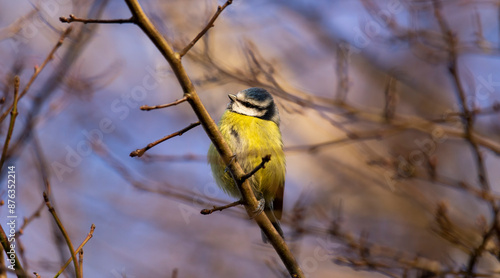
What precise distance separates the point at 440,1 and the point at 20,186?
6.48 m

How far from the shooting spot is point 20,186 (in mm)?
7305

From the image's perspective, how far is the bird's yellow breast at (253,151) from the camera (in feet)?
12.6

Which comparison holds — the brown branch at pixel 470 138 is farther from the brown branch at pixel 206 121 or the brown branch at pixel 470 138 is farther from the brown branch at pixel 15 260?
the brown branch at pixel 15 260

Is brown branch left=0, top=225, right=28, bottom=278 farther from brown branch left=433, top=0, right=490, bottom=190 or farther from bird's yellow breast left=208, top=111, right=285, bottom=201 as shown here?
brown branch left=433, top=0, right=490, bottom=190

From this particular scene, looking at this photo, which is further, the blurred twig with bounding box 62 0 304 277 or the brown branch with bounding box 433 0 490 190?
the brown branch with bounding box 433 0 490 190

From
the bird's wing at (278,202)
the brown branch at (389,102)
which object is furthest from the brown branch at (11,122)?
the brown branch at (389,102)

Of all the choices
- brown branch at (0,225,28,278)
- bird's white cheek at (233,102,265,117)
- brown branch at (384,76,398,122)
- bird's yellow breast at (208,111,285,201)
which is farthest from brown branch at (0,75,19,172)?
brown branch at (384,76,398,122)

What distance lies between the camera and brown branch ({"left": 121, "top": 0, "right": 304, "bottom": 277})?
214 cm

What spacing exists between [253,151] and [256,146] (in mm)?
63

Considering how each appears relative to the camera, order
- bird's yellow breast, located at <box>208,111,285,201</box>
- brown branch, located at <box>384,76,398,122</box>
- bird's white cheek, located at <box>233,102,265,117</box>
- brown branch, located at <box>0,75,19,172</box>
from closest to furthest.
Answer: brown branch, located at <box>0,75,19,172</box>, bird's yellow breast, located at <box>208,111,285,201</box>, bird's white cheek, located at <box>233,102,265,117</box>, brown branch, located at <box>384,76,398,122</box>

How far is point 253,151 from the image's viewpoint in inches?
151

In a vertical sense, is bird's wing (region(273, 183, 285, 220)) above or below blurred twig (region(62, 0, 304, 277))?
below

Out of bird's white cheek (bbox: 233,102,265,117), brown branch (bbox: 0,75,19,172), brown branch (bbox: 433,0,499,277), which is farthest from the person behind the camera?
bird's white cheek (bbox: 233,102,265,117)

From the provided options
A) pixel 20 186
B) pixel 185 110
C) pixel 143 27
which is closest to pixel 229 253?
pixel 185 110
